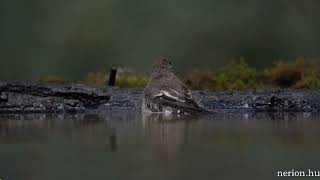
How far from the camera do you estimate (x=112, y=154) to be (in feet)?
21.9

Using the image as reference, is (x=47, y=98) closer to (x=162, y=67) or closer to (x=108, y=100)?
(x=108, y=100)

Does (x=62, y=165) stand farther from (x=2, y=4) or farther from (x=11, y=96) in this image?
(x=2, y=4)

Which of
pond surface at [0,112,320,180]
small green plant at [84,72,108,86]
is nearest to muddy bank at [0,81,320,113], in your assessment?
pond surface at [0,112,320,180]

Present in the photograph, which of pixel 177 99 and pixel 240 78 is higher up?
pixel 240 78

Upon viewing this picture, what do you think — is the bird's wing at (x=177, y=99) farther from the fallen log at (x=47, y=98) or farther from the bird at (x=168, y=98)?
the fallen log at (x=47, y=98)

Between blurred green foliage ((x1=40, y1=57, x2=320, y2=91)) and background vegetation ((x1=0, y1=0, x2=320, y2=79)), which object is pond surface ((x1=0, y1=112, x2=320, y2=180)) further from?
background vegetation ((x1=0, y1=0, x2=320, y2=79))

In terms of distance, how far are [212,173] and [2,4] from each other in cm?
1108

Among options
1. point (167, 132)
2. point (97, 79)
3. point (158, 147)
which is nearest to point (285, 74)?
point (97, 79)

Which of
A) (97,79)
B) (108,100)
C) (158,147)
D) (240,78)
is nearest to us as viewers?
(158,147)

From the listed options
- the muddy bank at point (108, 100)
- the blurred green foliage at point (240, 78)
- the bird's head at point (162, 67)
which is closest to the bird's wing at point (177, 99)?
the bird's head at point (162, 67)

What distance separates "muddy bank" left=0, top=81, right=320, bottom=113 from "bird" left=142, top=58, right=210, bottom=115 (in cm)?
73

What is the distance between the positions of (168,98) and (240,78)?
10.0 feet

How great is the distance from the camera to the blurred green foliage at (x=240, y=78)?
39.9 ft

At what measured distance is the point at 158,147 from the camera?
22.8 feet
